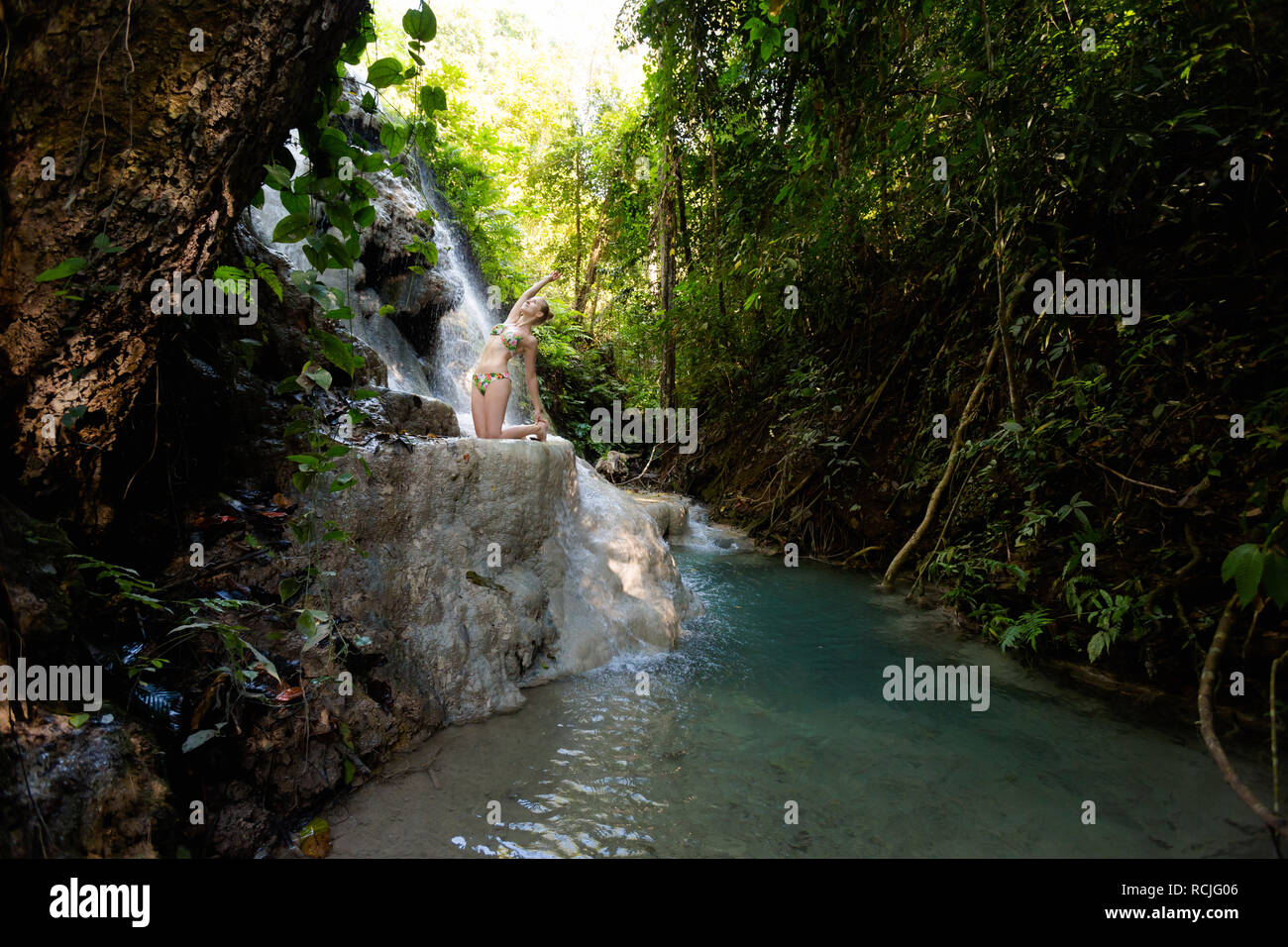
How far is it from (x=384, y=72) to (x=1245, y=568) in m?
3.25

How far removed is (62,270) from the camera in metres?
1.55

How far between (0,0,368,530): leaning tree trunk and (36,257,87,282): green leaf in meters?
0.08

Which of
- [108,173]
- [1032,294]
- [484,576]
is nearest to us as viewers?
[108,173]

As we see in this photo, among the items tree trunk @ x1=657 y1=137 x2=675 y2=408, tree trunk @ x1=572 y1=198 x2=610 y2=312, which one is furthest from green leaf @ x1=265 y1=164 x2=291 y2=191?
tree trunk @ x1=572 y1=198 x2=610 y2=312

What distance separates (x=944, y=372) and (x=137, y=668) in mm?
7090

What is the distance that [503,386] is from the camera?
13.8ft

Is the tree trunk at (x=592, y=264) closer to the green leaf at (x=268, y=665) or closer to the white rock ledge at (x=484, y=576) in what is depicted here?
the white rock ledge at (x=484, y=576)

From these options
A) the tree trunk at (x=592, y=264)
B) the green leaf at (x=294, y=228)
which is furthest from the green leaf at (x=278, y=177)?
the tree trunk at (x=592, y=264)

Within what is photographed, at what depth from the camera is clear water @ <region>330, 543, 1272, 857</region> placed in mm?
2137

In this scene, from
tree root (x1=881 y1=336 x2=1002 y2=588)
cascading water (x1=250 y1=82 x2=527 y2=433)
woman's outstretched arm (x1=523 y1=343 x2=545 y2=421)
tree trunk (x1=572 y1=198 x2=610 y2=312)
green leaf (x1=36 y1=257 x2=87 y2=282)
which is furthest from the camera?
tree trunk (x1=572 y1=198 x2=610 y2=312)

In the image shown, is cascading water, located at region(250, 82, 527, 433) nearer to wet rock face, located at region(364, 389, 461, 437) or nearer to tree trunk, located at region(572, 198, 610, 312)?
wet rock face, located at region(364, 389, 461, 437)

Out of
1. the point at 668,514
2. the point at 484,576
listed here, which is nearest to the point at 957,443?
the point at 668,514

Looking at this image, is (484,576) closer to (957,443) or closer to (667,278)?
(957,443)

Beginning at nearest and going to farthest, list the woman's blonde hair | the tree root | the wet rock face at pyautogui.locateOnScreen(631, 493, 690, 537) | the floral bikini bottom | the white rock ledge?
the white rock ledge < the floral bikini bottom < the woman's blonde hair < the tree root < the wet rock face at pyautogui.locateOnScreen(631, 493, 690, 537)
